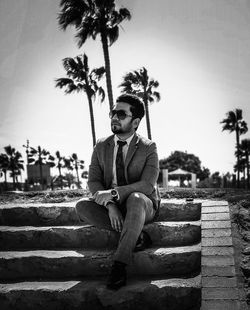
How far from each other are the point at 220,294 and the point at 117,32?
15.2 metres

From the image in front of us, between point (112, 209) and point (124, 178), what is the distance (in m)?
0.53

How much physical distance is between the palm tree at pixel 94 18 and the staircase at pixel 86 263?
11709mm

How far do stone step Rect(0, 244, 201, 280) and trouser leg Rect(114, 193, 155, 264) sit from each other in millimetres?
411

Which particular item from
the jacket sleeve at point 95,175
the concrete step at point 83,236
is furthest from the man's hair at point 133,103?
the concrete step at point 83,236

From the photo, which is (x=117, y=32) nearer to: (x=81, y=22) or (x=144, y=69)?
(x=81, y=22)

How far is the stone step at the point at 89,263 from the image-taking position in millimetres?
2896

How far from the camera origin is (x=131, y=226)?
8.74 feet

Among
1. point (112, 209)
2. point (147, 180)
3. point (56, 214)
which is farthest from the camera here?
point (56, 214)

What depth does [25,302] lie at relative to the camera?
8.90 ft

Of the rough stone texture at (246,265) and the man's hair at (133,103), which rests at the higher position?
the man's hair at (133,103)

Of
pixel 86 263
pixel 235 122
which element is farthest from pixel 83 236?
pixel 235 122

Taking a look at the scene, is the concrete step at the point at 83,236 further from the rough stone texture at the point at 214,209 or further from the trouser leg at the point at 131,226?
the trouser leg at the point at 131,226

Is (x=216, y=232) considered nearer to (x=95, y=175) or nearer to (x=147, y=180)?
(x=147, y=180)

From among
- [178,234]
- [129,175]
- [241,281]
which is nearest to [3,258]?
[129,175]
